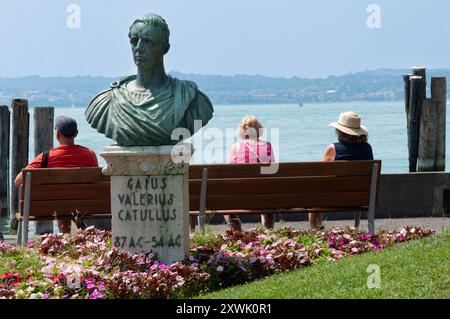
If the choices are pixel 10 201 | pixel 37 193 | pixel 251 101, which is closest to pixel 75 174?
pixel 37 193

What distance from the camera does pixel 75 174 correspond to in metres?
14.4

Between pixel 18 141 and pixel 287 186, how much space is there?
692 cm

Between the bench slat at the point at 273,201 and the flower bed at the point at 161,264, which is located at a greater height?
the bench slat at the point at 273,201

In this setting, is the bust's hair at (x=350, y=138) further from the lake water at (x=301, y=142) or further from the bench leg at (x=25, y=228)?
the lake water at (x=301, y=142)

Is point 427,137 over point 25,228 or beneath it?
over

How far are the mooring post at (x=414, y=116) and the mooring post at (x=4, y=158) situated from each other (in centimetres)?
675

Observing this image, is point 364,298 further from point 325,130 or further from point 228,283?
point 325,130

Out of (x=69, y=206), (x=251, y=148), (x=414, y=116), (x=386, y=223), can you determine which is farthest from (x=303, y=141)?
(x=69, y=206)

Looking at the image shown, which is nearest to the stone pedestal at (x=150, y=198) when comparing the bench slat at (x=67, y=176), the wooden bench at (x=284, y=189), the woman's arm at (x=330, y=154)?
the bench slat at (x=67, y=176)

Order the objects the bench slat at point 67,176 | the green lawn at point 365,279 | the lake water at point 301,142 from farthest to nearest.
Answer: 1. the lake water at point 301,142
2. the bench slat at point 67,176
3. the green lawn at point 365,279

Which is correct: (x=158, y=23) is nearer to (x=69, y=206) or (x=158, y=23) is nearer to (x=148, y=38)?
(x=148, y=38)

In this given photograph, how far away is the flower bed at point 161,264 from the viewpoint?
11.5 metres

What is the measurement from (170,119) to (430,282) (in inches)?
122

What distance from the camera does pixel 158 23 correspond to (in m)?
12.8
